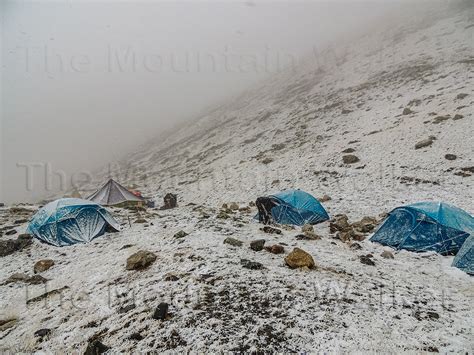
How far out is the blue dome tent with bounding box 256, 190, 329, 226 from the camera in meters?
13.0

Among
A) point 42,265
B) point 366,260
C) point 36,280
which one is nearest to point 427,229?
point 366,260

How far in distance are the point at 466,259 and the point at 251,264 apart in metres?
5.87

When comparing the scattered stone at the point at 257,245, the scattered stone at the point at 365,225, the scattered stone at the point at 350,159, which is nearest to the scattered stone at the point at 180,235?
the scattered stone at the point at 257,245

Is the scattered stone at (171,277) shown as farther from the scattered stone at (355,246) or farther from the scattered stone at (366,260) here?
the scattered stone at (355,246)

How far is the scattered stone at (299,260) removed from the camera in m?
8.08

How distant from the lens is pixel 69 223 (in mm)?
11570

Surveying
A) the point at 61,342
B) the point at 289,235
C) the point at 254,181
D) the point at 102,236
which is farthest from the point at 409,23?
the point at 61,342

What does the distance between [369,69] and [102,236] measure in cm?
3904

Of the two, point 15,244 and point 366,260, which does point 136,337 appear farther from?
point 15,244

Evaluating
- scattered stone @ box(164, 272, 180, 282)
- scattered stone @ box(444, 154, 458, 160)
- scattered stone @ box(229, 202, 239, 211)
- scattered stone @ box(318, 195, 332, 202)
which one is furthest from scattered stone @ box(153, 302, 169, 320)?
scattered stone @ box(444, 154, 458, 160)

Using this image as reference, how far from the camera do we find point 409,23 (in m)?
51.1

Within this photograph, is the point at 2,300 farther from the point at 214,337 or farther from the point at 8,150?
the point at 8,150

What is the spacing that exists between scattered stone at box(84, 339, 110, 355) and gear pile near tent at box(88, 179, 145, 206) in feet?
43.8

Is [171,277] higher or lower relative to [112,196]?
higher
